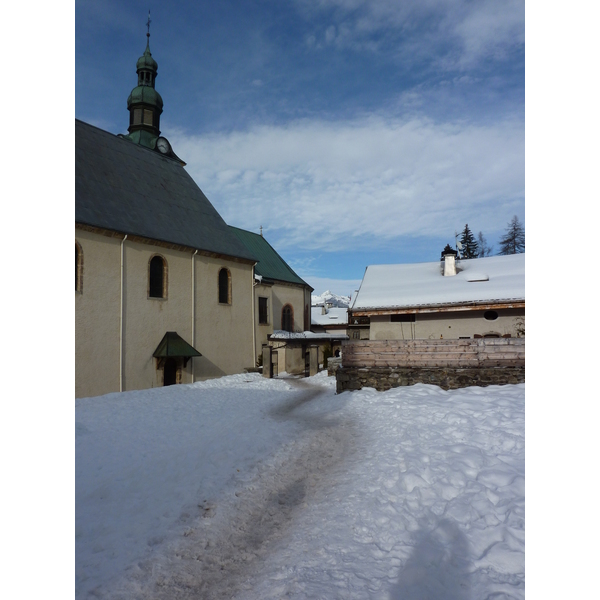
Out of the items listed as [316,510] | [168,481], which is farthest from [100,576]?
[316,510]

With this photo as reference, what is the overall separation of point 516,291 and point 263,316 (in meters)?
13.7

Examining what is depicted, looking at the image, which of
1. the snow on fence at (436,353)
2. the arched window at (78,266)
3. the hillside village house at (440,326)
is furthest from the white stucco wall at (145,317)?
the snow on fence at (436,353)

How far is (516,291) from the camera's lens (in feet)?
45.6

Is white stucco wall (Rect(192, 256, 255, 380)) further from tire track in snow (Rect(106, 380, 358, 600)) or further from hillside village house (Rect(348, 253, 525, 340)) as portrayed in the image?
tire track in snow (Rect(106, 380, 358, 600))

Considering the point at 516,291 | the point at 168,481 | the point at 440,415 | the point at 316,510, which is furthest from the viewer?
the point at 516,291

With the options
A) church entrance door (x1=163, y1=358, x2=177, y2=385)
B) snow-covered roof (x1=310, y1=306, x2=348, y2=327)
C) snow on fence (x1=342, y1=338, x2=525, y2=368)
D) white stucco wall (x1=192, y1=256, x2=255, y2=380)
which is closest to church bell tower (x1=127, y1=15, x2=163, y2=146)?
white stucco wall (x1=192, y1=256, x2=255, y2=380)

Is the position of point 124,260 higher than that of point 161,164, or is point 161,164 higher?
point 161,164

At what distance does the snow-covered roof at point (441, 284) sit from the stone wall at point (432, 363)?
3.77 metres

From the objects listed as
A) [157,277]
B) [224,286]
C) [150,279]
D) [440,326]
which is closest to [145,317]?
[150,279]

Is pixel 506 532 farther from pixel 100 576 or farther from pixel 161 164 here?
pixel 161 164

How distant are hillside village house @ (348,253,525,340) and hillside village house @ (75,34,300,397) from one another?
23.8 feet

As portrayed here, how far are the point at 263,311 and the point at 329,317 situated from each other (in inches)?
708

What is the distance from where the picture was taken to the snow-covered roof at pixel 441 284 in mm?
14375

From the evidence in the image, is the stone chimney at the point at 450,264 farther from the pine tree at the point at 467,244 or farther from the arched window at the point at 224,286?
the pine tree at the point at 467,244
